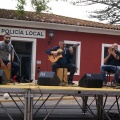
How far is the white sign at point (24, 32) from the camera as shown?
63.6 ft

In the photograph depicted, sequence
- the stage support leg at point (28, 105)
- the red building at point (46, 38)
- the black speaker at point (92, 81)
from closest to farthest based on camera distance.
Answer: the stage support leg at point (28, 105), the black speaker at point (92, 81), the red building at point (46, 38)

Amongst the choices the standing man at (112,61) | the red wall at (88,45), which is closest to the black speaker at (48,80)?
the standing man at (112,61)

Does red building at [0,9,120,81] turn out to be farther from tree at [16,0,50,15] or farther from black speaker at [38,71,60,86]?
black speaker at [38,71,60,86]

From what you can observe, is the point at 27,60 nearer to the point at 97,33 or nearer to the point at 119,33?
the point at 97,33

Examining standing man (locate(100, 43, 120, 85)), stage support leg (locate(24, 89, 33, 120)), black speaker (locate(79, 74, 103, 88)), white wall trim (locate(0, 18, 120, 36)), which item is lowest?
stage support leg (locate(24, 89, 33, 120))

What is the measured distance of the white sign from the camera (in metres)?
19.4

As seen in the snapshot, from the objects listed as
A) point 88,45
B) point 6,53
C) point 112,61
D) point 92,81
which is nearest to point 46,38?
point 88,45

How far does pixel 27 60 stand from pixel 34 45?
108 centimetres

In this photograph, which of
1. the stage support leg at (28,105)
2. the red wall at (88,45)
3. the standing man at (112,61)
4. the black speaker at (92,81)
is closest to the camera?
the stage support leg at (28,105)

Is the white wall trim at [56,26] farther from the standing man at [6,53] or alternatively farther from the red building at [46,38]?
the standing man at [6,53]

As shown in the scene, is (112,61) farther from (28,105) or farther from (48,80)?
(28,105)

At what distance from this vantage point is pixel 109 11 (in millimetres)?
29453

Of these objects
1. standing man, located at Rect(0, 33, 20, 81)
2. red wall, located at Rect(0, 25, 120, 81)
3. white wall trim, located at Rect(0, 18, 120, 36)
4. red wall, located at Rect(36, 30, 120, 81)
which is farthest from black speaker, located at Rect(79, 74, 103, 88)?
red wall, located at Rect(36, 30, 120, 81)

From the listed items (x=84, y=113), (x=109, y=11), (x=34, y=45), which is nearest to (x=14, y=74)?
(x=84, y=113)
